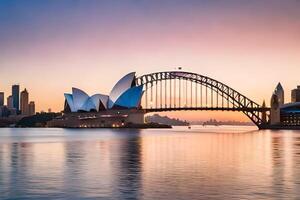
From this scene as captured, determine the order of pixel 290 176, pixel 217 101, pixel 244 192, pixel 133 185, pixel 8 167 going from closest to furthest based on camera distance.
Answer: pixel 244 192
pixel 133 185
pixel 290 176
pixel 8 167
pixel 217 101

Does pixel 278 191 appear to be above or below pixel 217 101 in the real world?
below

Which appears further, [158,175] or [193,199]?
[158,175]

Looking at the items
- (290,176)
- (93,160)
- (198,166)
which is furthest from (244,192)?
(93,160)

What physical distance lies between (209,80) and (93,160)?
156 meters

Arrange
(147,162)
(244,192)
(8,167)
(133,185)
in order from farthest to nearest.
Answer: (147,162), (8,167), (133,185), (244,192)

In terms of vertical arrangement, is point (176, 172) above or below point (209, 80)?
below

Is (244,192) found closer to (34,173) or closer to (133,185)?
(133,185)

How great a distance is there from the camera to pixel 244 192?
2480cm

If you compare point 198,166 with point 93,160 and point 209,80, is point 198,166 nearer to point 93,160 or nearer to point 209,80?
point 93,160

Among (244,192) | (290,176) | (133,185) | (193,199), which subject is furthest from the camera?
(290,176)

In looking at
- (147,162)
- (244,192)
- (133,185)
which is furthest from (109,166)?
(244,192)

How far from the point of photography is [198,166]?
38.1 meters

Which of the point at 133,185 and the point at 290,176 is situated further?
the point at 290,176

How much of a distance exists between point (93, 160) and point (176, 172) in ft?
37.2
